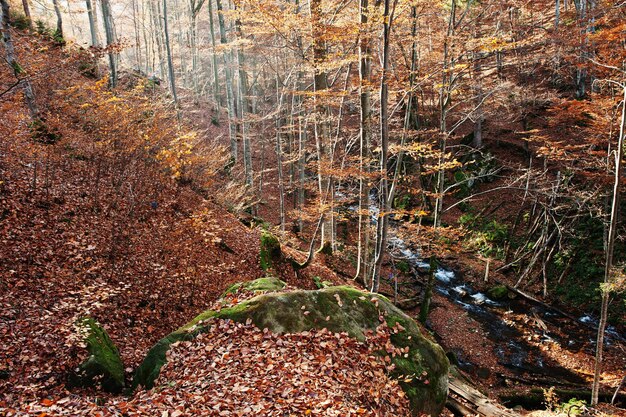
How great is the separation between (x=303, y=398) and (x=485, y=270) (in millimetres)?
15370

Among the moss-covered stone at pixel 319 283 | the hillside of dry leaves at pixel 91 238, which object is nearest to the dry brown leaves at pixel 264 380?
the hillside of dry leaves at pixel 91 238

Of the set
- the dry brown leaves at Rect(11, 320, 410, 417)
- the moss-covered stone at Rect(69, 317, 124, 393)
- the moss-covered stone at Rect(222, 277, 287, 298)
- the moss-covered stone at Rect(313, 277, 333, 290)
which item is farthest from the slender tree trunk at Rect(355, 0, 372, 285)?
the moss-covered stone at Rect(69, 317, 124, 393)

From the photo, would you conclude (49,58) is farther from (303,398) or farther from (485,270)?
(485,270)

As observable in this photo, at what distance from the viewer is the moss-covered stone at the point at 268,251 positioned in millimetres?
10184

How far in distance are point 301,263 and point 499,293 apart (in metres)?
9.77

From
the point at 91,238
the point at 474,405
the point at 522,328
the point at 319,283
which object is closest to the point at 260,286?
the point at 319,283

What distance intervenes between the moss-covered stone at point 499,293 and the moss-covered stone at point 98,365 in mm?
15026

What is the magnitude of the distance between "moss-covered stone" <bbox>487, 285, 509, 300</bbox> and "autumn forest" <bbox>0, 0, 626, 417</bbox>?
6 centimetres

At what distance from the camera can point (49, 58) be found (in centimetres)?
1259

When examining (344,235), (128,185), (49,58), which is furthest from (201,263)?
(344,235)

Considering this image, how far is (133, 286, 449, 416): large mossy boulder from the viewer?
5991 mm

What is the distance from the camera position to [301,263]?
1162cm

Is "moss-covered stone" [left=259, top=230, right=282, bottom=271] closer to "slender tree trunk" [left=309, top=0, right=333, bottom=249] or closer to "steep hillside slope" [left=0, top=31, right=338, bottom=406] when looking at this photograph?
"steep hillside slope" [left=0, top=31, right=338, bottom=406]

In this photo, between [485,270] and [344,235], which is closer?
[485,270]
